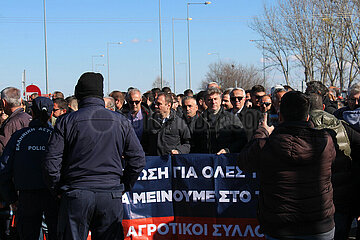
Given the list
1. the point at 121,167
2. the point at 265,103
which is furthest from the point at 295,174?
the point at 265,103

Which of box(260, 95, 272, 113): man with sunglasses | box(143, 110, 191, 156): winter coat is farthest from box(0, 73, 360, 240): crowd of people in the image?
box(143, 110, 191, 156): winter coat

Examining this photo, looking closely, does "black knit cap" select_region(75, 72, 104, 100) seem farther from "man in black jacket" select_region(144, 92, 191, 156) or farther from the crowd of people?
"man in black jacket" select_region(144, 92, 191, 156)

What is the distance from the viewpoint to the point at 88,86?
414 cm

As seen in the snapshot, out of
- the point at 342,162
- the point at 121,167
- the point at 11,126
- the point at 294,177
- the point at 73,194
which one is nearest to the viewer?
the point at 294,177

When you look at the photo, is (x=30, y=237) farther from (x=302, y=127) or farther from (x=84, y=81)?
(x=302, y=127)

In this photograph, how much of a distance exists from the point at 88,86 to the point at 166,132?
232 cm

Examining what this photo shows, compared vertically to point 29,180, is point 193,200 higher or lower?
lower

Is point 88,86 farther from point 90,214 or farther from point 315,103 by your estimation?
point 315,103

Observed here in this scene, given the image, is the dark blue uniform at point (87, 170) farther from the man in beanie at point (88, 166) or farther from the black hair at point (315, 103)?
the black hair at point (315, 103)

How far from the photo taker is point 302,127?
351 cm

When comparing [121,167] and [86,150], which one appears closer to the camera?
Answer: [86,150]

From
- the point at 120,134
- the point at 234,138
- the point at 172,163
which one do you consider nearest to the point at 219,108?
the point at 234,138

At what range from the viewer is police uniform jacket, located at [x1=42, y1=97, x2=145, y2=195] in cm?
394

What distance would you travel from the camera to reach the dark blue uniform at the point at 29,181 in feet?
14.8
